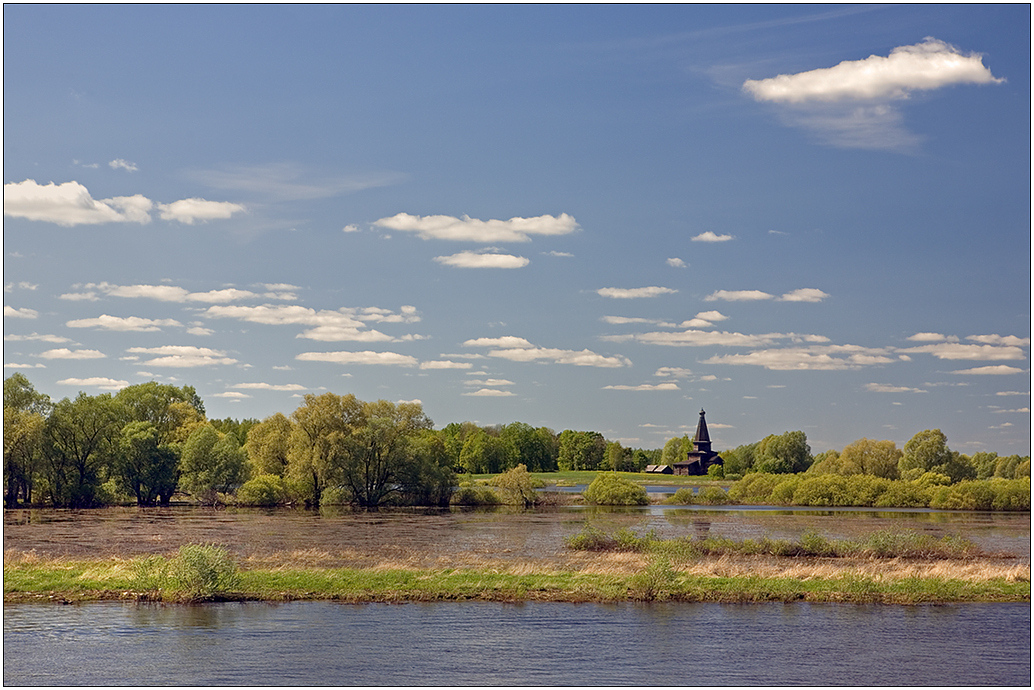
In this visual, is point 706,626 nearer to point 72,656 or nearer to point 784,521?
point 72,656

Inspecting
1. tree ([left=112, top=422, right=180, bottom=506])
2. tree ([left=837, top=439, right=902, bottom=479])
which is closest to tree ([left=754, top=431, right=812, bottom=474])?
tree ([left=837, top=439, right=902, bottom=479])

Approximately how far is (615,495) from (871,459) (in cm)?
3843

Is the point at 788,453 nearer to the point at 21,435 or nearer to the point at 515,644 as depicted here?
the point at 21,435

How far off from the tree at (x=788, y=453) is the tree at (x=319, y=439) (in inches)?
3064

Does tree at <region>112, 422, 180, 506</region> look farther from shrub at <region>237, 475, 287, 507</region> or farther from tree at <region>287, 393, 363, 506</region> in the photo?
tree at <region>287, 393, 363, 506</region>

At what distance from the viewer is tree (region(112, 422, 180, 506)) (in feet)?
326

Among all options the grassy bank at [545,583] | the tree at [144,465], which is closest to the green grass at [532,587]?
the grassy bank at [545,583]

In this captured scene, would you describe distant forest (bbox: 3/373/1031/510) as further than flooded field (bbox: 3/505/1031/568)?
Yes

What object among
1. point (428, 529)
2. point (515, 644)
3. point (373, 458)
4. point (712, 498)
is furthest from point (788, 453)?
point (515, 644)

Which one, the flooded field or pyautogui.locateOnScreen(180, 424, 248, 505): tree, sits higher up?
pyautogui.locateOnScreen(180, 424, 248, 505): tree

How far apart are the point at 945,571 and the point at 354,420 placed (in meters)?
70.4

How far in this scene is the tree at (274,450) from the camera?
104m

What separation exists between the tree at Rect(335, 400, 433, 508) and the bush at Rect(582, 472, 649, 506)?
2266cm

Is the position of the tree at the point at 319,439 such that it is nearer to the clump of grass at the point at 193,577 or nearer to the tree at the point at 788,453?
the clump of grass at the point at 193,577
